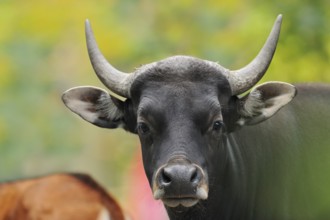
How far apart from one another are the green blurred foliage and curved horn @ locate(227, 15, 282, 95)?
921cm

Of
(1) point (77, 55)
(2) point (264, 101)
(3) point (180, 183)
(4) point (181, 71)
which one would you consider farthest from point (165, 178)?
(1) point (77, 55)

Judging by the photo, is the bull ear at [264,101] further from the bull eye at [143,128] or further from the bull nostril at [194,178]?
the bull nostril at [194,178]

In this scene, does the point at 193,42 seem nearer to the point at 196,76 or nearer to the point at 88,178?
the point at 88,178

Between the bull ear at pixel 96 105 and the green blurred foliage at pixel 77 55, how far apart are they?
901 centimetres

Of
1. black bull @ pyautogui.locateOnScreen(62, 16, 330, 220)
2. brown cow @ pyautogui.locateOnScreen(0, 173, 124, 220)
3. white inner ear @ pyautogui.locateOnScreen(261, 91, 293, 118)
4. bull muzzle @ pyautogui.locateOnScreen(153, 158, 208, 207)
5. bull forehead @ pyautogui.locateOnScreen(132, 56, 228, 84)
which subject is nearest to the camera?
bull muzzle @ pyautogui.locateOnScreen(153, 158, 208, 207)

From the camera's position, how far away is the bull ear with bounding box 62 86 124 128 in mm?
9492

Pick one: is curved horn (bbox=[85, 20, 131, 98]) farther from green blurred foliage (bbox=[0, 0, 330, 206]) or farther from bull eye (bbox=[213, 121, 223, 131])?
green blurred foliage (bbox=[0, 0, 330, 206])

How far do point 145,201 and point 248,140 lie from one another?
13.7 ft

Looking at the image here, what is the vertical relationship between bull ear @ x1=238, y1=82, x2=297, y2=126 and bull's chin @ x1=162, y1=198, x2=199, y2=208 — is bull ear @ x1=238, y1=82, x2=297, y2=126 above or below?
above

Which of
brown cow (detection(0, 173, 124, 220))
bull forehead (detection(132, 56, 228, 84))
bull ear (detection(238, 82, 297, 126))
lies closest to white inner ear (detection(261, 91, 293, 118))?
bull ear (detection(238, 82, 297, 126))

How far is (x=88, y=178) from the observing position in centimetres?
1330

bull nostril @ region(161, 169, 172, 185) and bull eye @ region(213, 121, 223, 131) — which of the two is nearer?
bull nostril @ region(161, 169, 172, 185)

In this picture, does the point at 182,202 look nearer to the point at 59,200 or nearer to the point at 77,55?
the point at 59,200

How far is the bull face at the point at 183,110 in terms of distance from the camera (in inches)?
333
